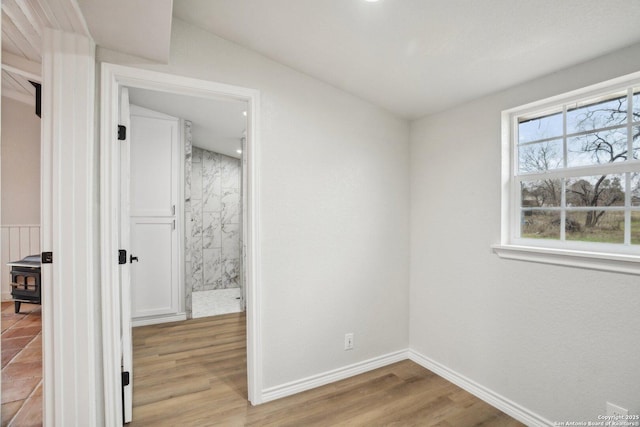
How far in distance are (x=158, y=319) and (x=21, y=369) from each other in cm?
136

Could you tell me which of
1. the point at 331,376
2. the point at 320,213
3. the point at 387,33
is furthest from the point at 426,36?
the point at 331,376

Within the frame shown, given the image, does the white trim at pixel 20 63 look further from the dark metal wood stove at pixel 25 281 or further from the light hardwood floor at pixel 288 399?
the light hardwood floor at pixel 288 399

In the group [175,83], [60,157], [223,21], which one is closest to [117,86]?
[175,83]

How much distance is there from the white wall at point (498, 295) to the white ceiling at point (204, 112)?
184 cm

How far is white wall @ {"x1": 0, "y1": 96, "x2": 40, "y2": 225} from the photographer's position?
4145 mm

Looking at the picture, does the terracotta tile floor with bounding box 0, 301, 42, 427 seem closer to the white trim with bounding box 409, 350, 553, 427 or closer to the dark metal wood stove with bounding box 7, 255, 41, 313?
the dark metal wood stove with bounding box 7, 255, 41, 313

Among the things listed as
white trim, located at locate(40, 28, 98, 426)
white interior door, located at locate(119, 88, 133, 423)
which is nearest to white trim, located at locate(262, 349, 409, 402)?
white interior door, located at locate(119, 88, 133, 423)

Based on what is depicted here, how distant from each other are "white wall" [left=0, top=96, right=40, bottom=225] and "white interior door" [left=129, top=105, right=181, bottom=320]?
5.75 ft

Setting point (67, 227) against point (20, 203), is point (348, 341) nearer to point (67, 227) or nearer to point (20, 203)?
point (67, 227)

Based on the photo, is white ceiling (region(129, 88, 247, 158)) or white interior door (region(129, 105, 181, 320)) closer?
white ceiling (region(129, 88, 247, 158))

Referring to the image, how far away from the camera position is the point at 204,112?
3.72 m

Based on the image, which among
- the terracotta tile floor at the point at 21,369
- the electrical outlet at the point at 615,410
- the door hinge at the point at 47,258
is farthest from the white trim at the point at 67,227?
the electrical outlet at the point at 615,410

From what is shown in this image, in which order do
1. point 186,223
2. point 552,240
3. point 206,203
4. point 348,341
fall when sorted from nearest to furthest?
point 552,240 → point 348,341 → point 186,223 → point 206,203

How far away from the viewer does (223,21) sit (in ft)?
6.70
